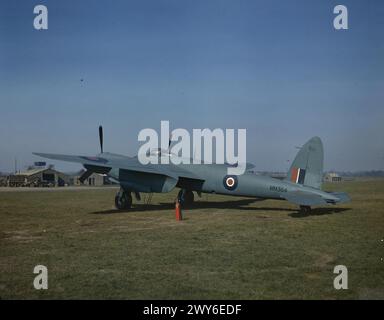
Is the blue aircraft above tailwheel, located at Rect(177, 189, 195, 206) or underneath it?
above

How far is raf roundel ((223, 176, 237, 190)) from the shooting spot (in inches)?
674

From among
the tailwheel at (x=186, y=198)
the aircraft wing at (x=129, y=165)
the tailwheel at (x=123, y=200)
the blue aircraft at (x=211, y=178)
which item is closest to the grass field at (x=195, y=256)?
the blue aircraft at (x=211, y=178)

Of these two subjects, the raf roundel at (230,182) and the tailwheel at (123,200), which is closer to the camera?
the raf roundel at (230,182)

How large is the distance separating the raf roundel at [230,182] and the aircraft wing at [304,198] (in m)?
2.65

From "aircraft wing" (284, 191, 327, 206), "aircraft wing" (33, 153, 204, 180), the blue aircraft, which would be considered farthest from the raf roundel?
"aircraft wing" (284, 191, 327, 206)

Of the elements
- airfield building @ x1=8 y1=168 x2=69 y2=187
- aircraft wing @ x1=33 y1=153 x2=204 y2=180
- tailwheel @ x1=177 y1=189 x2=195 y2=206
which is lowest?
airfield building @ x1=8 y1=168 x2=69 y2=187

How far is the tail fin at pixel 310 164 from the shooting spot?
15562 mm

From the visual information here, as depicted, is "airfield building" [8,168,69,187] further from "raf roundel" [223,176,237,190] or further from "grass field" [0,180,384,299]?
"grass field" [0,180,384,299]

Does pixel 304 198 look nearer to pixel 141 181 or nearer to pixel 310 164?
pixel 310 164

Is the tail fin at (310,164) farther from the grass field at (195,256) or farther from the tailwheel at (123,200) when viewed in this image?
the tailwheel at (123,200)

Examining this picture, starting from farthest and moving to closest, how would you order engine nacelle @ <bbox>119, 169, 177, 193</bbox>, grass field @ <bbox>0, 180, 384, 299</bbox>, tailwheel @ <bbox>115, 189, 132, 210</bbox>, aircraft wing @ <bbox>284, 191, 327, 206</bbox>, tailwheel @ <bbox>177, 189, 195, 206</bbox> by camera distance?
tailwheel @ <bbox>177, 189, 195, 206</bbox>
tailwheel @ <bbox>115, 189, 132, 210</bbox>
engine nacelle @ <bbox>119, 169, 177, 193</bbox>
aircraft wing @ <bbox>284, 191, 327, 206</bbox>
grass field @ <bbox>0, 180, 384, 299</bbox>

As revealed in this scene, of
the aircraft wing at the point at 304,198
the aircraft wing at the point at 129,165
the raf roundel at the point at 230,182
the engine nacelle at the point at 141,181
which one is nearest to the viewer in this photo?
the aircraft wing at the point at 304,198

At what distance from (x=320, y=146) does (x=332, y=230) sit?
4529 millimetres

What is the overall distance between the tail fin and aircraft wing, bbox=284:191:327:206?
2.80ft
